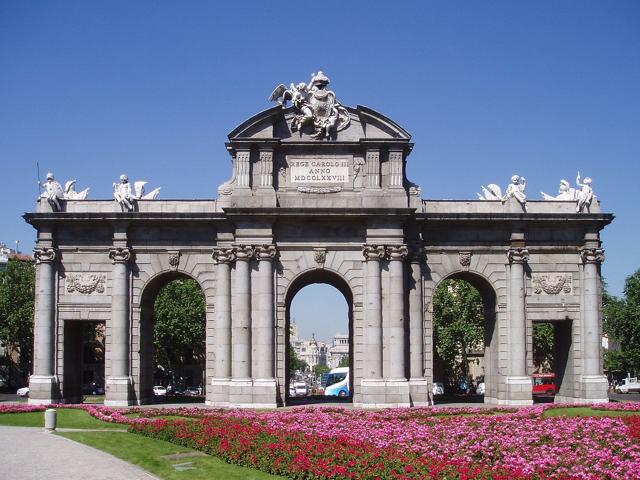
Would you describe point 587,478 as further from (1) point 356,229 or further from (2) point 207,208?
(2) point 207,208

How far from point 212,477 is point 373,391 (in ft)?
68.7

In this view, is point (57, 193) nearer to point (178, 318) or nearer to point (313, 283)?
point (313, 283)

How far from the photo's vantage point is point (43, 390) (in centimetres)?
4412

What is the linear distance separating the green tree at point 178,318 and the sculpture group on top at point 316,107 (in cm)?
3737

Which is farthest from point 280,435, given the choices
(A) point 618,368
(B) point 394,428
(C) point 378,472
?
(A) point 618,368

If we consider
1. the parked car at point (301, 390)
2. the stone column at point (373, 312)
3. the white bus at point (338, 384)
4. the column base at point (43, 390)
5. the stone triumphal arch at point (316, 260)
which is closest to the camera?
the stone column at point (373, 312)

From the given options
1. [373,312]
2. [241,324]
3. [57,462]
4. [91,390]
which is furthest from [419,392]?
[91,390]

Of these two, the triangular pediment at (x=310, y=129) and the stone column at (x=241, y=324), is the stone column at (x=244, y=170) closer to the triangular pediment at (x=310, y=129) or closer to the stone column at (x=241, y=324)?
the triangular pediment at (x=310, y=129)

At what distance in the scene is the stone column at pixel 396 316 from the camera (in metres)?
43.1

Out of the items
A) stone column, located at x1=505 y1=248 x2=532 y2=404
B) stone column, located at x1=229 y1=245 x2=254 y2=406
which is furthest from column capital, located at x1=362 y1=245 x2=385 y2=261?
stone column, located at x1=505 y1=248 x2=532 y2=404

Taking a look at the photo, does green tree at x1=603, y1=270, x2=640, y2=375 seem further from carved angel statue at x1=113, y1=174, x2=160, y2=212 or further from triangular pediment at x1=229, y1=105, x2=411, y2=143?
carved angel statue at x1=113, y1=174, x2=160, y2=212

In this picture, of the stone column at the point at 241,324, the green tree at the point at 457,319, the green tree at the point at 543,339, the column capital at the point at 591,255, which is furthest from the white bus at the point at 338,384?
the column capital at the point at 591,255

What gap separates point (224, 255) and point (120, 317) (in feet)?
21.9

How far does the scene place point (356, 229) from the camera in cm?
4441
